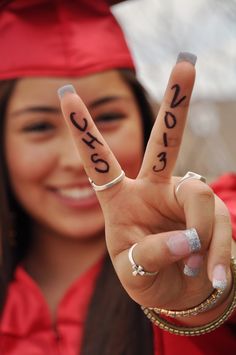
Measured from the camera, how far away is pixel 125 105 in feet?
5.50

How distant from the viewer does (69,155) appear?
161 centimetres

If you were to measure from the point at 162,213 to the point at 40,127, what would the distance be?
792mm

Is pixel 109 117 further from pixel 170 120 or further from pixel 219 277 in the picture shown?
pixel 219 277

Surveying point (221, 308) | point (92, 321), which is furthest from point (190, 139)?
point (221, 308)

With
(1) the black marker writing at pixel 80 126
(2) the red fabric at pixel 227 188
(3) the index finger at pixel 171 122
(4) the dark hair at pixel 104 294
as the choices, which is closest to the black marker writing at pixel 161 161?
(3) the index finger at pixel 171 122

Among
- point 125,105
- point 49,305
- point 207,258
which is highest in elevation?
point 207,258

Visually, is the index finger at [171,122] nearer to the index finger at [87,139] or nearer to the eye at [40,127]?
the index finger at [87,139]

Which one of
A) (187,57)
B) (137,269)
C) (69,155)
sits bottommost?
(69,155)

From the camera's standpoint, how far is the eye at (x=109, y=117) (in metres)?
1.65

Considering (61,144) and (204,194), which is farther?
(61,144)

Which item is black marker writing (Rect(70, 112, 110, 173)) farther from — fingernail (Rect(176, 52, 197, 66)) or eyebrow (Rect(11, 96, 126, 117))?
eyebrow (Rect(11, 96, 126, 117))

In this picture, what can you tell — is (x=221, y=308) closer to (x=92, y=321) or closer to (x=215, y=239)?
(x=215, y=239)

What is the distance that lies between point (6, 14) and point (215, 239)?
3.66 feet

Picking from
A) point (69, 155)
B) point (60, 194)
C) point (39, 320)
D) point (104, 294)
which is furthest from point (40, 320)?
point (69, 155)
